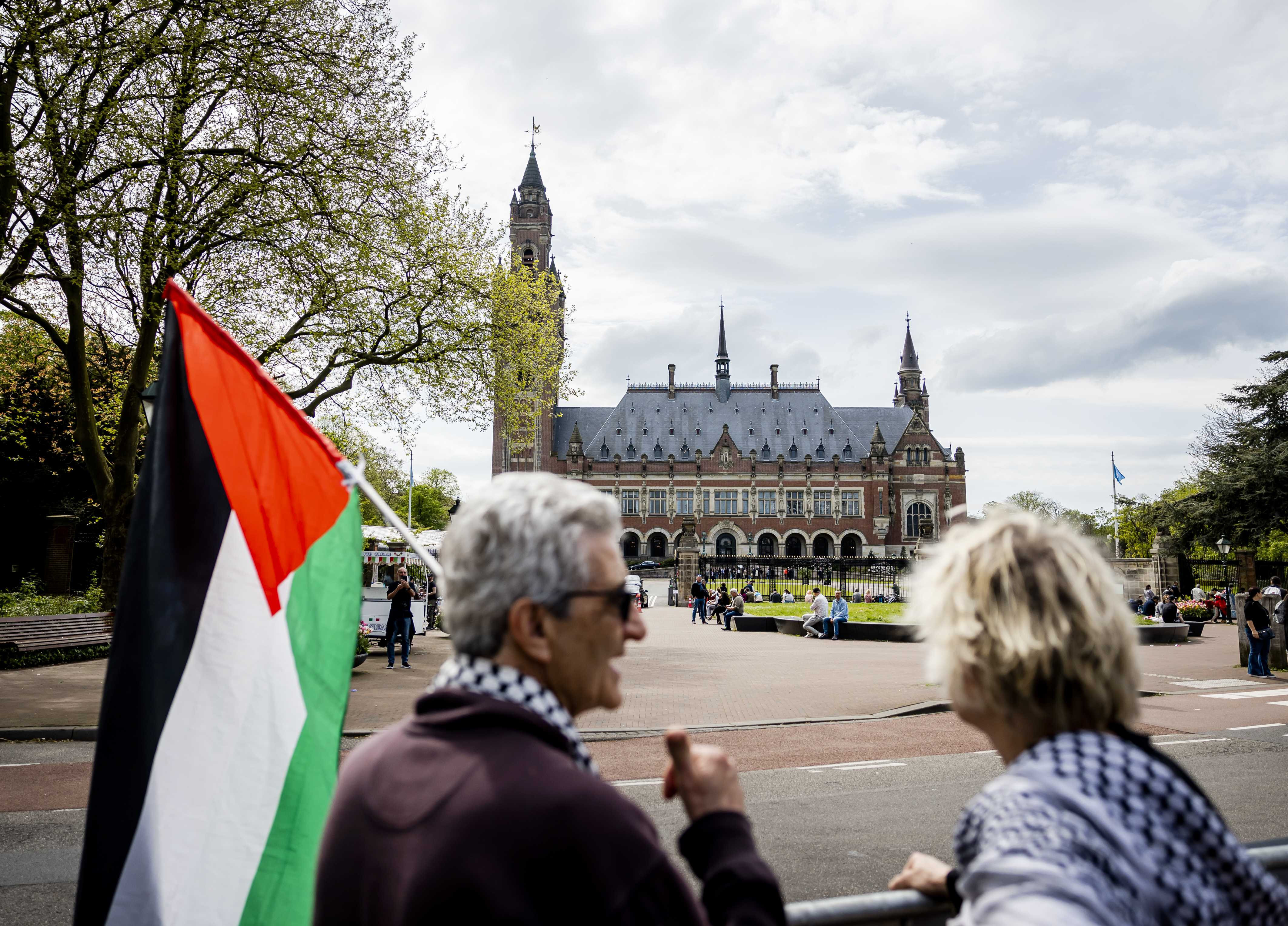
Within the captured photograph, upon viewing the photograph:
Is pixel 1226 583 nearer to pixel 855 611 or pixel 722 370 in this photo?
pixel 855 611

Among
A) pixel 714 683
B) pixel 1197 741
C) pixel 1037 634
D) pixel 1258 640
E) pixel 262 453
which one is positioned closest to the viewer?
pixel 1037 634

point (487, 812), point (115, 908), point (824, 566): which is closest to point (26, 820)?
point (115, 908)

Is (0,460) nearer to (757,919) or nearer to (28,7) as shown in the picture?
(28,7)

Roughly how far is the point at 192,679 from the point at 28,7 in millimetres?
15563

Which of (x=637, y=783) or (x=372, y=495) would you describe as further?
(x=637, y=783)

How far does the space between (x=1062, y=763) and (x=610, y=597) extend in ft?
2.58

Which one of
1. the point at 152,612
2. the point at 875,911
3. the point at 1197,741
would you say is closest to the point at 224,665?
the point at 152,612

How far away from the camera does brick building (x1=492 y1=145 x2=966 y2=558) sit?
79750 mm

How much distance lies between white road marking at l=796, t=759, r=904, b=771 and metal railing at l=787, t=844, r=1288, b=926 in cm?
730

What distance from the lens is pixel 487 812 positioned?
4.36 ft

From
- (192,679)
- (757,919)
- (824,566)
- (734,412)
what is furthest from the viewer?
(734,412)

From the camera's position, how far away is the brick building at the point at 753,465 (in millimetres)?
79750

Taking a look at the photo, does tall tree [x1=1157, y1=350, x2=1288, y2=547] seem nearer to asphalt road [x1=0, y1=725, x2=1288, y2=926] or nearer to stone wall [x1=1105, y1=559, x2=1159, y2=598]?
stone wall [x1=1105, y1=559, x2=1159, y2=598]

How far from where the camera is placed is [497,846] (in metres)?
1.32
